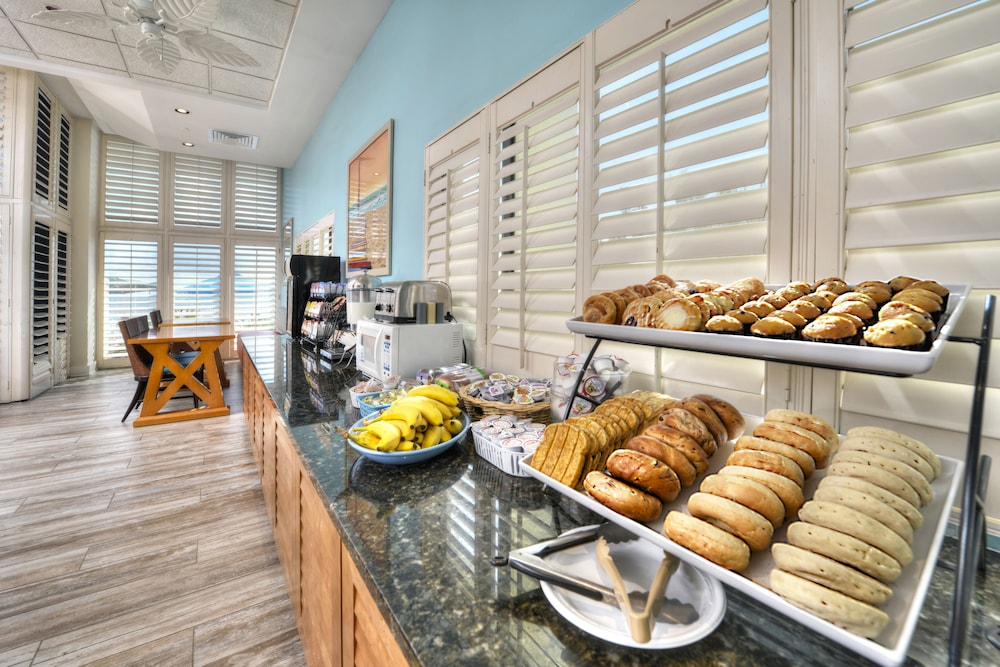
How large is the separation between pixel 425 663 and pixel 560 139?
4.76ft

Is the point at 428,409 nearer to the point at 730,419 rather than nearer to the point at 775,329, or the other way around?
the point at 730,419

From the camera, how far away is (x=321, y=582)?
3.30ft

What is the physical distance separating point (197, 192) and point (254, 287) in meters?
1.64

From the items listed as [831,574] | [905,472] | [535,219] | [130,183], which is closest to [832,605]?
[831,574]

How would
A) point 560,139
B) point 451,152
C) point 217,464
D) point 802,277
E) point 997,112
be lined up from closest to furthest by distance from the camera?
point 997,112
point 802,277
point 560,139
point 451,152
point 217,464

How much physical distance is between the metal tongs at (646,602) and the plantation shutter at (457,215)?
4.60ft

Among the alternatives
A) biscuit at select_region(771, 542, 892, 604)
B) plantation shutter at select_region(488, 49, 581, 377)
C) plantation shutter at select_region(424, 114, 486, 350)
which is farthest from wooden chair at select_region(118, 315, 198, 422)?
biscuit at select_region(771, 542, 892, 604)

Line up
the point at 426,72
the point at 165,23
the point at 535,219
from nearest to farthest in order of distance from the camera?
the point at 535,219, the point at 426,72, the point at 165,23

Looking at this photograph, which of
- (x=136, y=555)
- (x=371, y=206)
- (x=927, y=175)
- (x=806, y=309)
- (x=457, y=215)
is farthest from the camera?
(x=371, y=206)

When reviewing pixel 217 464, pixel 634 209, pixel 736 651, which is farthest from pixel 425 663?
pixel 217 464

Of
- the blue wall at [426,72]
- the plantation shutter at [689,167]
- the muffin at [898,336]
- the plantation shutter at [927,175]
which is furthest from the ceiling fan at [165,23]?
the muffin at [898,336]

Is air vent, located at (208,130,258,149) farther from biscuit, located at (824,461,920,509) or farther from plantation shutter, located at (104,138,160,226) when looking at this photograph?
biscuit, located at (824,461,920,509)

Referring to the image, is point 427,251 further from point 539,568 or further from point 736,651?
point 736,651

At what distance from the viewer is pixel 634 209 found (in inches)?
46.3
